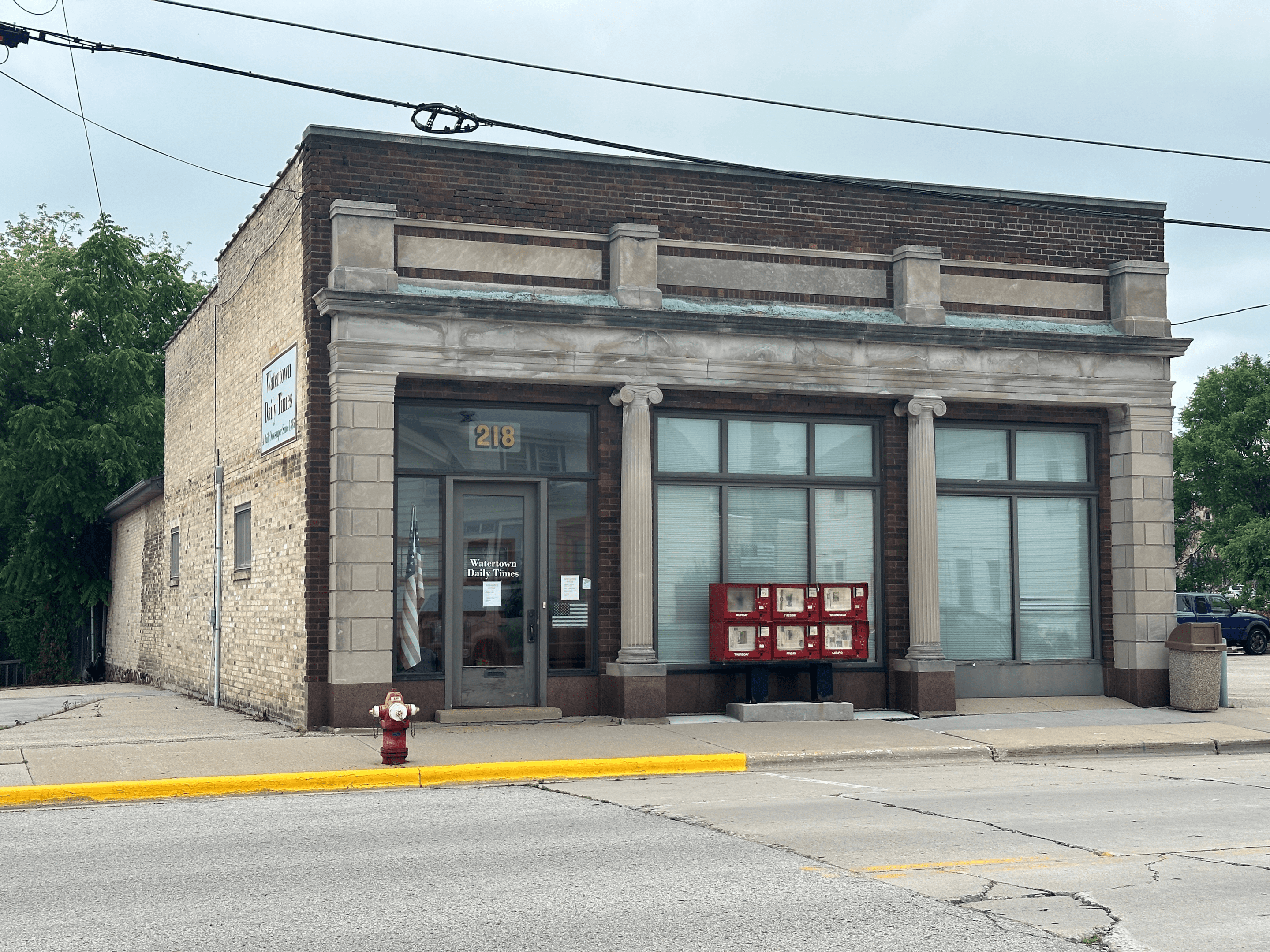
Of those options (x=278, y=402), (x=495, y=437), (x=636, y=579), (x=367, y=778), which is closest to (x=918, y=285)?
(x=636, y=579)

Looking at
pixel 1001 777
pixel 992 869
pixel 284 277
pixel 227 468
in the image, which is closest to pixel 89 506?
pixel 227 468

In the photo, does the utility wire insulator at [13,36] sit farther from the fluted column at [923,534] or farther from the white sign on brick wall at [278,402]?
the fluted column at [923,534]

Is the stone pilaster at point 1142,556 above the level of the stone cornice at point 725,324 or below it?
below

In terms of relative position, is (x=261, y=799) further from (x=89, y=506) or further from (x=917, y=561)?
(x=89, y=506)

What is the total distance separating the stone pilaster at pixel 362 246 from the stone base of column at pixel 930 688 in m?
7.80

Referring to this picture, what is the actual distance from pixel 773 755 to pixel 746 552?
4012 millimetres

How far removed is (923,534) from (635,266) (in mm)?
4891

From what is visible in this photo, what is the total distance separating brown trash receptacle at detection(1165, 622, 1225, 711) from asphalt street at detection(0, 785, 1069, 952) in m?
10.2

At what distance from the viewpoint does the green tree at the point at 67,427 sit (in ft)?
109

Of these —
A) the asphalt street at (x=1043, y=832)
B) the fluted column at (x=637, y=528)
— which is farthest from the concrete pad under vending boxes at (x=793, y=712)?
the asphalt street at (x=1043, y=832)

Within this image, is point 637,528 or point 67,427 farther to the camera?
point 67,427

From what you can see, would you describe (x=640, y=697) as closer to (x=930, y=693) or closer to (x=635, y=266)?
(x=930, y=693)

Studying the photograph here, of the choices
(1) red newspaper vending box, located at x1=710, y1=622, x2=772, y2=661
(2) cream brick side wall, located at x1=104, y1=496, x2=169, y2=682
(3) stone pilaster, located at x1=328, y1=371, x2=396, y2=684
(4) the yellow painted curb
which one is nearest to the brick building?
(3) stone pilaster, located at x1=328, y1=371, x2=396, y2=684

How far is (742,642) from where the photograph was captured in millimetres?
16219
